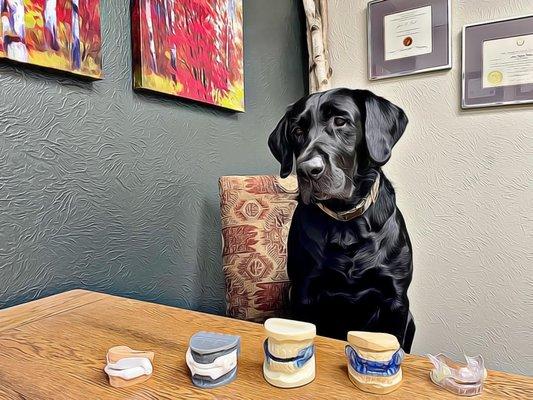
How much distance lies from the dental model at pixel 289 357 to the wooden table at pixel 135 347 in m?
0.01

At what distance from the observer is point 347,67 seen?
134 cm

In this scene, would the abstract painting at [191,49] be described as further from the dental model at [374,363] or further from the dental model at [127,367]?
the dental model at [374,363]

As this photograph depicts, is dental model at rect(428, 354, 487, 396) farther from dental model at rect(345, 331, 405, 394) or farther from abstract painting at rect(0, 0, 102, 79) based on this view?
abstract painting at rect(0, 0, 102, 79)

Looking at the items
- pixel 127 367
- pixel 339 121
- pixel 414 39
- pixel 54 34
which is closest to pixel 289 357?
pixel 127 367

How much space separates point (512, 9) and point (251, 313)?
1235 mm

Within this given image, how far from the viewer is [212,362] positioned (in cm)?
51

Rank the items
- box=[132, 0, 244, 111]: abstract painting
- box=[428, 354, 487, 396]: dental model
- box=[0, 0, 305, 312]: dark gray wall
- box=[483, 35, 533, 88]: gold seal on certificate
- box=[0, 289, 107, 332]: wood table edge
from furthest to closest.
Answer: box=[483, 35, 533, 88]: gold seal on certificate < box=[132, 0, 244, 111]: abstract painting < box=[0, 0, 305, 312]: dark gray wall < box=[0, 289, 107, 332]: wood table edge < box=[428, 354, 487, 396]: dental model

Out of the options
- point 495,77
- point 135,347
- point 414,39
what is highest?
point 414,39

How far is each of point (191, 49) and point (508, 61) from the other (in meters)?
0.98

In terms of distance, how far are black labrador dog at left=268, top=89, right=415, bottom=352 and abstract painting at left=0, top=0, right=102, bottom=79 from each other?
0.50 metres

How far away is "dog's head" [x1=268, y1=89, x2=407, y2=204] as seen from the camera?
80 centimetres

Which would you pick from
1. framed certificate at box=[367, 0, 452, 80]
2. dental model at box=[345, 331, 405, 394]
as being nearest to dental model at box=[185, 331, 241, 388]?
dental model at box=[345, 331, 405, 394]

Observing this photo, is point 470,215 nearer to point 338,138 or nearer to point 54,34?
point 338,138

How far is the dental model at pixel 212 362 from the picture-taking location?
1.65ft
